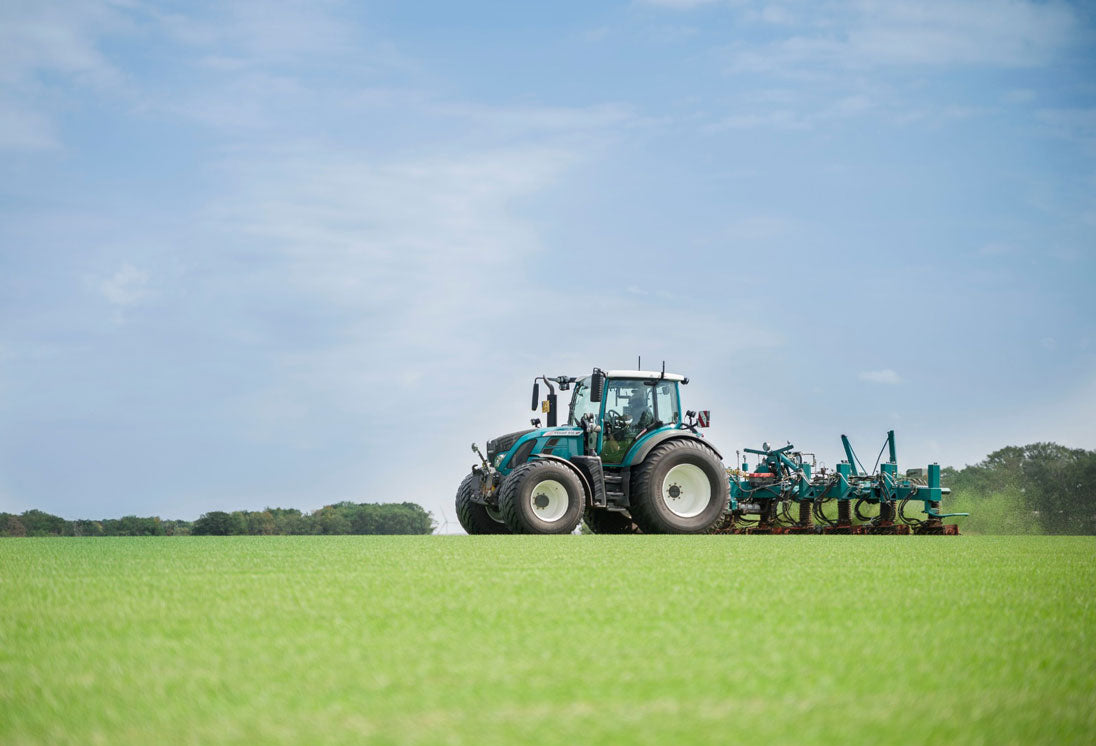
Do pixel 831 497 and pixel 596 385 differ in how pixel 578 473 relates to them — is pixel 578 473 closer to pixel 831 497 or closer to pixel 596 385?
pixel 596 385

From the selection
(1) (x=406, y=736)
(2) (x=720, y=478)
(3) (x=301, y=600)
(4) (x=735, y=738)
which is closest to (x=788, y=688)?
(4) (x=735, y=738)

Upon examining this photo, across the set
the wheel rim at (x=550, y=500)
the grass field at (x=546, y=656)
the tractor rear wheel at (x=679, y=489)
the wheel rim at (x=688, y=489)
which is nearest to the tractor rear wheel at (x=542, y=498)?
the wheel rim at (x=550, y=500)

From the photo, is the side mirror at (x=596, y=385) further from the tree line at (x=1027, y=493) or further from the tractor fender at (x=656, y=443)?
the tree line at (x=1027, y=493)

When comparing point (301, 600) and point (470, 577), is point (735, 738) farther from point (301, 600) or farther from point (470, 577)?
point (470, 577)

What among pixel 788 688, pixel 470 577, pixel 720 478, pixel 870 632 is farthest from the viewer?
pixel 720 478

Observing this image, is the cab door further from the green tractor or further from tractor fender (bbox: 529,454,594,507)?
tractor fender (bbox: 529,454,594,507)

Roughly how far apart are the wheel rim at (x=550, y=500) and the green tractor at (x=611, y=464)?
1 cm

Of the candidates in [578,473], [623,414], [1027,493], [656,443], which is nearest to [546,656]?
[578,473]

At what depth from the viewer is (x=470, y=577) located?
6.13m

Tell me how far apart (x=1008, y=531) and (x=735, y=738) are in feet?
74.3

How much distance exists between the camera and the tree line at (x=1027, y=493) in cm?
2320

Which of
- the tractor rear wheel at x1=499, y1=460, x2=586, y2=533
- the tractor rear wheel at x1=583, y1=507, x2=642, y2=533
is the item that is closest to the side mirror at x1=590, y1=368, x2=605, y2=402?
the tractor rear wheel at x1=499, y1=460, x2=586, y2=533

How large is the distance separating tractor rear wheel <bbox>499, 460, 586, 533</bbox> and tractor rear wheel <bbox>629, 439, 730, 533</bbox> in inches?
36.8

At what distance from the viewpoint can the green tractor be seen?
13594mm
